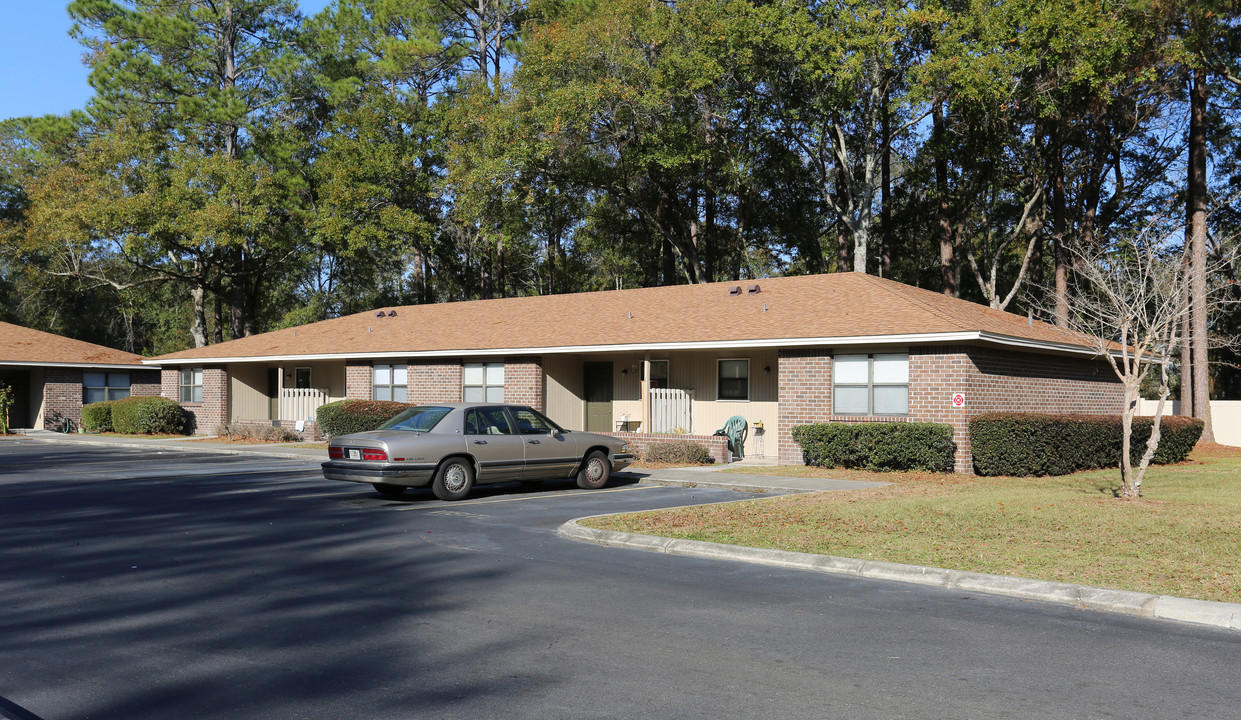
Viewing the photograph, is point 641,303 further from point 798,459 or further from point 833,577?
point 833,577

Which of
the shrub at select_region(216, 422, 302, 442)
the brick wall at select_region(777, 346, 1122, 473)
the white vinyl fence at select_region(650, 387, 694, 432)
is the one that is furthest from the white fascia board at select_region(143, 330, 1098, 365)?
the shrub at select_region(216, 422, 302, 442)

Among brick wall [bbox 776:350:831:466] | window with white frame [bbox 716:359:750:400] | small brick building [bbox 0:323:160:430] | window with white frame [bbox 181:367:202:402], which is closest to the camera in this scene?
brick wall [bbox 776:350:831:466]

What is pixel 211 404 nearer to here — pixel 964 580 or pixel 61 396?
pixel 61 396

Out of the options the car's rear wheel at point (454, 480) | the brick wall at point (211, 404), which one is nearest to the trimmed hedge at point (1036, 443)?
the car's rear wheel at point (454, 480)

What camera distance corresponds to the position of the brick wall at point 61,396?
128 ft

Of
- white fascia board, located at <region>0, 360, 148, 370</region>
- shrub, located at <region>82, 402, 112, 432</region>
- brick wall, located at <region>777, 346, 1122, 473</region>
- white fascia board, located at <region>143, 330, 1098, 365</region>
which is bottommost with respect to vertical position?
shrub, located at <region>82, 402, 112, 432</region>

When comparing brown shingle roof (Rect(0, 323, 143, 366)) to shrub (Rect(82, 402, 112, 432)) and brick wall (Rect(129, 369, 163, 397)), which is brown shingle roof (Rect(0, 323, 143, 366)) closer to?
brick wall (Rect(129, 369, 163, 397))

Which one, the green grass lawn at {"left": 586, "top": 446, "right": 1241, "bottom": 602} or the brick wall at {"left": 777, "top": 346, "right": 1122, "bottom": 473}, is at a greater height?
the brick wall at {"left": 777, "top": 346, "right": 1122, "bottom": 473}

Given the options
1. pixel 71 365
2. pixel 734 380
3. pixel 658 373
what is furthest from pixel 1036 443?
pixel 71 365

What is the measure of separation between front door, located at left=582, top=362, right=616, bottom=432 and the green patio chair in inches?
167

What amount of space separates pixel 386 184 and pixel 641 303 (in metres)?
20.0

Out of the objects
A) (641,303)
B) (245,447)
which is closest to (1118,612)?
(641,303)

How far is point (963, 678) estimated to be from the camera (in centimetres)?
589

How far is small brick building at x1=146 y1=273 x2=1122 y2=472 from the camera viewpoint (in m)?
20.6
